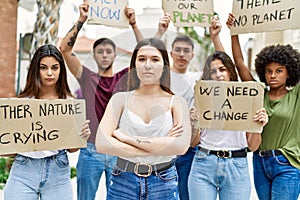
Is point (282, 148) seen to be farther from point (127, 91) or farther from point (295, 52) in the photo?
point (127, 91)

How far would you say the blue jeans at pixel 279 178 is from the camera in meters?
2.74

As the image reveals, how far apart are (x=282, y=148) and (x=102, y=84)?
1109 mm

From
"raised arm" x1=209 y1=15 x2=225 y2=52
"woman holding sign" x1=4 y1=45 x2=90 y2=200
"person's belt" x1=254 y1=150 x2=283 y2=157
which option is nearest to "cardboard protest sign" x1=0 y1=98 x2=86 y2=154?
"woman holding sign" x1=4 y1=45 x2=90 y2=200

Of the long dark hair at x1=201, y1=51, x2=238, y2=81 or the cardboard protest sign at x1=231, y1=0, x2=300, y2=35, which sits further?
the cardboard protest sign at x1=231, y1=0, x2=300, y2=35

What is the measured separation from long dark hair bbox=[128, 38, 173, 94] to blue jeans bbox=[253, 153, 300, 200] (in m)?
0.83

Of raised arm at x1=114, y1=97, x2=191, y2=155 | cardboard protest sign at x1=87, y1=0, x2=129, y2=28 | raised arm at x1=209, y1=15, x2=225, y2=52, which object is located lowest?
raised arm at x1=114, y1=97, x2=191, y2=155

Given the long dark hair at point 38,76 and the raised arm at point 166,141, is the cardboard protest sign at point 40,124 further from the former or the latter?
the raised arm at point 166,141

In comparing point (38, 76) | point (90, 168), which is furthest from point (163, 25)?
point (90, 168)

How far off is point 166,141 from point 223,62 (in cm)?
74

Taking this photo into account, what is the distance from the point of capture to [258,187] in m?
2.89

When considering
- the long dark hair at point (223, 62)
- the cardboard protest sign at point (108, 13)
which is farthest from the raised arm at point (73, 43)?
the long dark hair at point (223, 62)

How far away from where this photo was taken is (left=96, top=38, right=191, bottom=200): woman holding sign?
2197 mm

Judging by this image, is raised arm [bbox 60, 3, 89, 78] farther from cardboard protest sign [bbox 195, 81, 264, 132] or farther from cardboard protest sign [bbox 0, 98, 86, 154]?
cardboard protest sign [bbox 195, 81, 264, 132]

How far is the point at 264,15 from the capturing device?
2.92 m
